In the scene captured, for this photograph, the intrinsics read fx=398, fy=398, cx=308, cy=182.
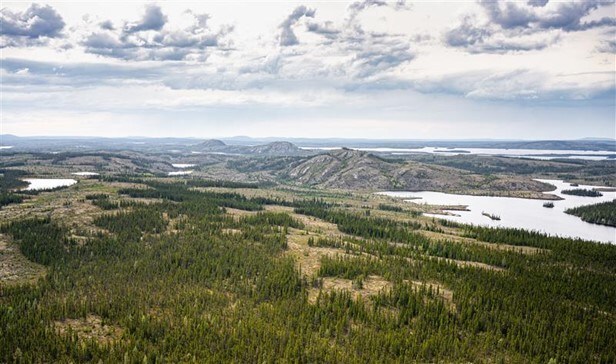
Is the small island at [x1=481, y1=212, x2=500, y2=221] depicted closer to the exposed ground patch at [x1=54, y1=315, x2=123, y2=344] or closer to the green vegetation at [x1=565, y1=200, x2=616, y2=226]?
the green vegetation at [x1=565, y1=200, x2=616, y2=226]

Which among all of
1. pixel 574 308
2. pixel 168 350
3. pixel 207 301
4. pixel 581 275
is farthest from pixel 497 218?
pixel 168 350

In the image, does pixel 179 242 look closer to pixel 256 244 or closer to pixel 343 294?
pixel 256 244

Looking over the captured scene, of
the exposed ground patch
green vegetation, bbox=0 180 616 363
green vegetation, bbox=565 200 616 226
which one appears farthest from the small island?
the exposed ground patch

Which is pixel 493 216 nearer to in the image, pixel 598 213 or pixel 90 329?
pixel 598 213

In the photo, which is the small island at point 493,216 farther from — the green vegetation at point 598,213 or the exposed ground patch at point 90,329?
the exposed ground patch at point 90,329

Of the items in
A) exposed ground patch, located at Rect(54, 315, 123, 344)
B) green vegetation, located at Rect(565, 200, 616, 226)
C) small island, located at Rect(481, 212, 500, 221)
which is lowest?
small island, located at Rect(481, 212, 500, 221)

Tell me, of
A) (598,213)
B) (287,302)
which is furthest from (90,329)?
(598,213)

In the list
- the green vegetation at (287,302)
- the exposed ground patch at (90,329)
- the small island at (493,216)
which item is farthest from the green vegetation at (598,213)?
the exposed ground patch at (90,329)
